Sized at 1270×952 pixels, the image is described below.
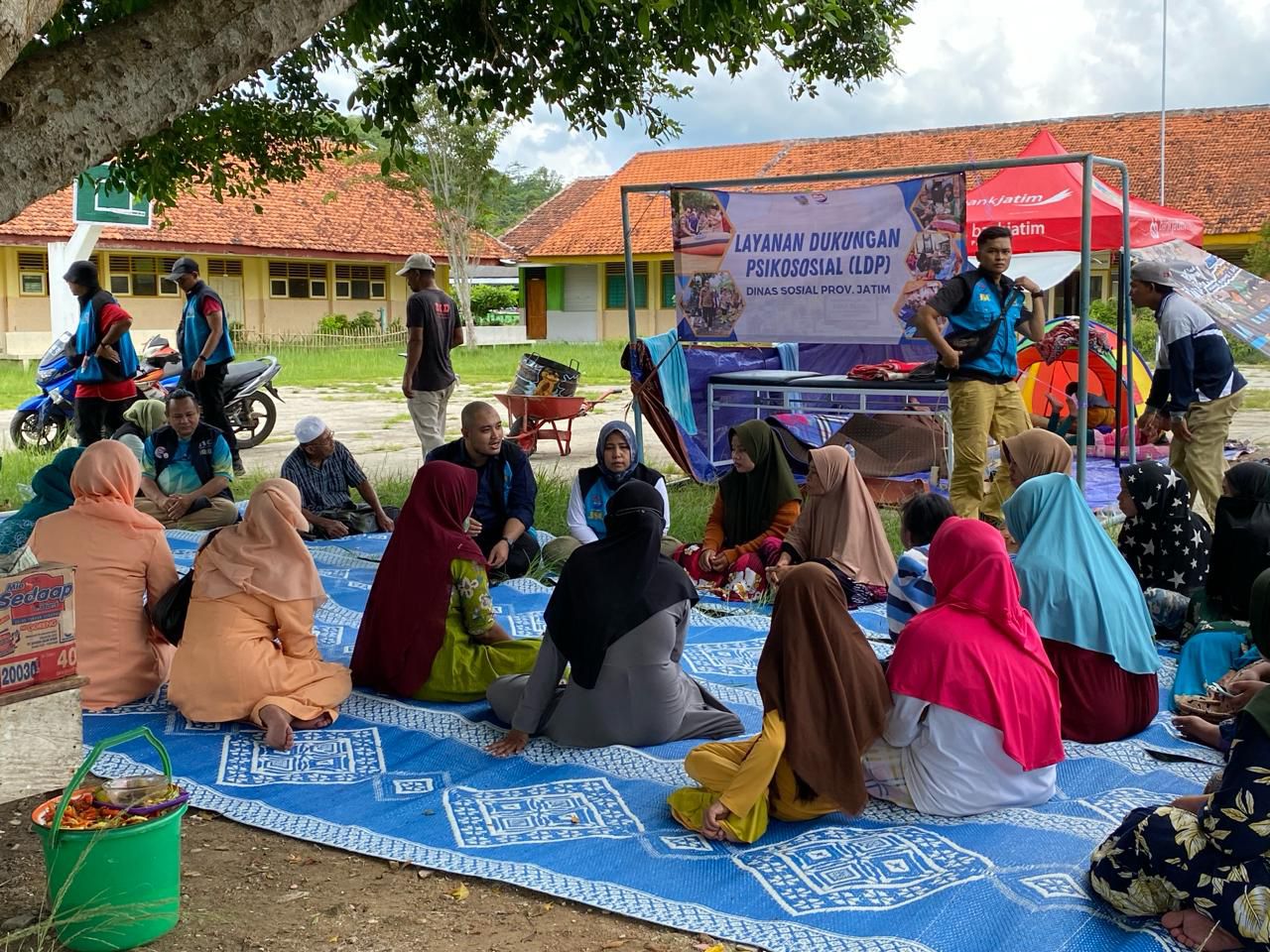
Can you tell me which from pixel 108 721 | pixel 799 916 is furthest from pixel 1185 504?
pixel 108 721

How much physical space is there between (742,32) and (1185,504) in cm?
286

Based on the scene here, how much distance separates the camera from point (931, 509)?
484 cm

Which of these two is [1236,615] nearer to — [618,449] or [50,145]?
[618,449]

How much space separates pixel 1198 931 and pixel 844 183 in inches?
883

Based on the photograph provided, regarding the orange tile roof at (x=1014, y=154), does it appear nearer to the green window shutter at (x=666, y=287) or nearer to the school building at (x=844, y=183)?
A: the school building at (x=844, y=183)

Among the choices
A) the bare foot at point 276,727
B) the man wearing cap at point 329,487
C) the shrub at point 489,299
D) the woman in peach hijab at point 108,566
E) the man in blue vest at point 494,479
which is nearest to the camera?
the bare foot at point 276,727

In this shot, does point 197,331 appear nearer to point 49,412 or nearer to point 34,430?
point 49,412

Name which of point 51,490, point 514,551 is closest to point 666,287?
point 514,551

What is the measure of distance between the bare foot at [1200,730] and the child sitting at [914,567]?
919 mm

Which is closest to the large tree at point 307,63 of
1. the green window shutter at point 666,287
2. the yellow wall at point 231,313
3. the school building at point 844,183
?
the school building at point 844,183

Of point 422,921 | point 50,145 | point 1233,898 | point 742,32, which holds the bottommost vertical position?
point 422,921

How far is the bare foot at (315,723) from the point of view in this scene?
4477 mm

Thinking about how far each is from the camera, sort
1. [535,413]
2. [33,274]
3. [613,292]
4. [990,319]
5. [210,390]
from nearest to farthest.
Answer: [990,319] < [210,390] < [535,413] < [33,274] < [613,292]

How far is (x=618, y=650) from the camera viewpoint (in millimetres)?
4152
